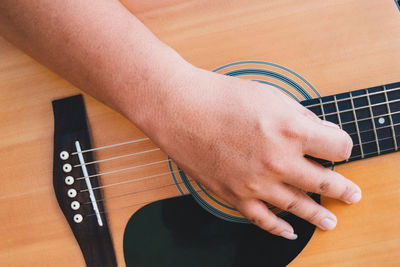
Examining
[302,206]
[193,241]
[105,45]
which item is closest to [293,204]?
[302,206]

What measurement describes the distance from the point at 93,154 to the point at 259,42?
524mm

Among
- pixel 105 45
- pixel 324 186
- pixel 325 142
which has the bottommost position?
pixel 324 186

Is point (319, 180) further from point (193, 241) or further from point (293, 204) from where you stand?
point (193, 241)

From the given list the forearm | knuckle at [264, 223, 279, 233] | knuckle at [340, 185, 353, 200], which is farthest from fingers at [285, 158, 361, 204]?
the forearm

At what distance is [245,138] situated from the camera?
710mm

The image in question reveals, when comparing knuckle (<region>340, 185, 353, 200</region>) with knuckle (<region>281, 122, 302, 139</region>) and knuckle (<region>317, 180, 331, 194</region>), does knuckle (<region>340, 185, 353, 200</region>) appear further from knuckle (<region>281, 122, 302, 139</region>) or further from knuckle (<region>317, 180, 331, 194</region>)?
knuckle (<region>281, 122, 302, 139</region>)

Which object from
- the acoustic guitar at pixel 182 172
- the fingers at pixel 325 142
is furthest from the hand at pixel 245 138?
the acoustic guitar at pixel 182 172

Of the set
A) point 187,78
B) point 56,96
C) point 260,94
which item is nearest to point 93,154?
point 56,96

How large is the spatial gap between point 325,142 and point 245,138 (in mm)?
177

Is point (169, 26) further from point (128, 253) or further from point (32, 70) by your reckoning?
point (128, 253)

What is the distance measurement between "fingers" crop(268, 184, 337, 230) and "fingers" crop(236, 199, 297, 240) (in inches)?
1.1

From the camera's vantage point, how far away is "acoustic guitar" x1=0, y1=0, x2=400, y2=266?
828mm

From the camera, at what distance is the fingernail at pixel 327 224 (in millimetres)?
795

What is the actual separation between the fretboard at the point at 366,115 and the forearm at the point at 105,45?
38cm
